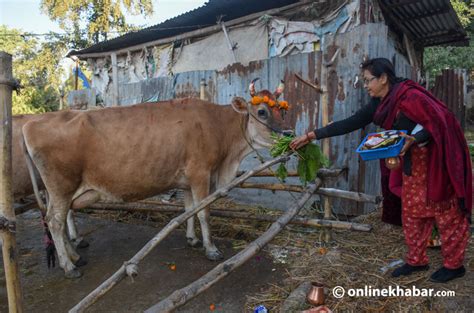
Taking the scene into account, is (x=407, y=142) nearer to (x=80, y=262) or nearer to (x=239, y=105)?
(x=239, y=105)

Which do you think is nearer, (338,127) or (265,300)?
(265,300)

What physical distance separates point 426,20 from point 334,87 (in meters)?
5.23

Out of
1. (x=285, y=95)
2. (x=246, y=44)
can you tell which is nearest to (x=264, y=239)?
(x=285, y=95)

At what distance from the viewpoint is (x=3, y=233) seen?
2.02 meters

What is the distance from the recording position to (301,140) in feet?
11.3

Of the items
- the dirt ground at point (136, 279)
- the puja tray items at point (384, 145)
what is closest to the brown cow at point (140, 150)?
the dirt ground at point (136, 279)

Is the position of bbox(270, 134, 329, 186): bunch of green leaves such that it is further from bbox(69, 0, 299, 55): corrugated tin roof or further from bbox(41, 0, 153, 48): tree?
bbox(41, 0, 153, 48): tree

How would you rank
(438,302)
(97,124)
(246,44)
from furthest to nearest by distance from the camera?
(246,44)
(97,124)
(438,302)

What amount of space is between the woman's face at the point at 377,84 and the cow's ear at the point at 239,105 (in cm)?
156

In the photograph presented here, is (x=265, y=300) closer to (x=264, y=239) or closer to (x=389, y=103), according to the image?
(x=264, y=239)

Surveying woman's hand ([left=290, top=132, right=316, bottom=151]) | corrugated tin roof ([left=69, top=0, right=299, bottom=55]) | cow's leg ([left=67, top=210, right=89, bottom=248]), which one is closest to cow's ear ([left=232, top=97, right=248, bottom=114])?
woman's hand ([left=290, top=132, right=316, bottom=151])

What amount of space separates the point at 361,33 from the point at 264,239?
10.3 ft

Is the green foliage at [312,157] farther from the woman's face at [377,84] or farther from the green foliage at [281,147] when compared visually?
the woman's face at [377,84]

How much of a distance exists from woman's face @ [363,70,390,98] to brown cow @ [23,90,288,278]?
4.37 feet
